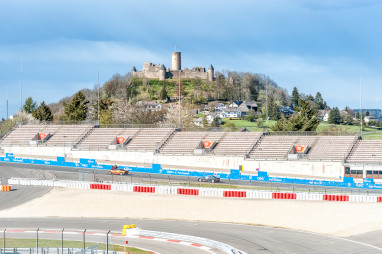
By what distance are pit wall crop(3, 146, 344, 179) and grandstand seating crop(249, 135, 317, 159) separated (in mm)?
2144

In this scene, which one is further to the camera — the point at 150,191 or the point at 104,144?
the point at 104,144

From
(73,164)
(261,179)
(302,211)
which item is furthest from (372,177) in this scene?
(73,164)

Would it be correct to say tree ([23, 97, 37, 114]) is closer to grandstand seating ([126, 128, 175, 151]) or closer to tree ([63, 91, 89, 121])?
tree ([63, 91, 89, 121])

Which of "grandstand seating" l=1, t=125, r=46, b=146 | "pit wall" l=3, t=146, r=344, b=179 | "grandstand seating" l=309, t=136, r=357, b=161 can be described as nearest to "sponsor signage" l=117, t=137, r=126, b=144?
"pit wall" l=3, t=146, r=344, b=179

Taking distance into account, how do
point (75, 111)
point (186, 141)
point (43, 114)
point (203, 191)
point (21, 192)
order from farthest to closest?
point (43, 114)
point (75, 111)
point (186, 141)
point (21, 192)
point (203, 191)

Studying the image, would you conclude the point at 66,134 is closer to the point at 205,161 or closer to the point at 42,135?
the point at 42,135

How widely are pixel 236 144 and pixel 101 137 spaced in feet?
86.9

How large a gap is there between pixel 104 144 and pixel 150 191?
37695 mm

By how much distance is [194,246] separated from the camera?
3850 centimetres

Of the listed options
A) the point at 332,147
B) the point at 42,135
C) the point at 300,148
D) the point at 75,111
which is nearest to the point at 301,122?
the point at 300,148

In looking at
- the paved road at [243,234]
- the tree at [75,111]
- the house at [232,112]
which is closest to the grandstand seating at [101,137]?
the tree at [75,111]

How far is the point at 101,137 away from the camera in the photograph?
10294 cm

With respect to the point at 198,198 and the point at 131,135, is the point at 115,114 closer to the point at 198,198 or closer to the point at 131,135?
the point at 131,135

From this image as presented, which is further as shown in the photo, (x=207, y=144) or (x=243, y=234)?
(x=207, y=144)
